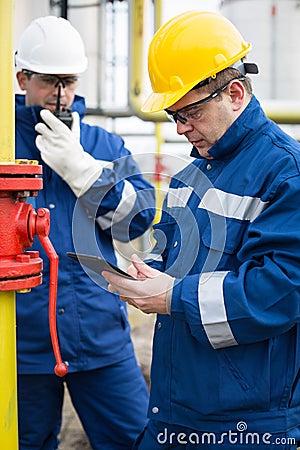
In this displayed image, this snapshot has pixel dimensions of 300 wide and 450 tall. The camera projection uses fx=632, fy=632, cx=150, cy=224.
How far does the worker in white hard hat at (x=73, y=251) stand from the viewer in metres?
2.06

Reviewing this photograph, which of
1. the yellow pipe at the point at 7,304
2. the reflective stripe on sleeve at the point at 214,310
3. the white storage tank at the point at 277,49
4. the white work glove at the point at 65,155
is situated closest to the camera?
the yellow pipe at the point at 7,304

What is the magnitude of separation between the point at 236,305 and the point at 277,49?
379cm

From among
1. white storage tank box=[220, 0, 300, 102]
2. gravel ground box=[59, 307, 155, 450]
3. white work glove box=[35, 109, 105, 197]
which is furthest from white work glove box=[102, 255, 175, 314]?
white storage tank box=[220, 0, 300, 102]

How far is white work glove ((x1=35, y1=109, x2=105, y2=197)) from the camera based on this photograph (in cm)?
204

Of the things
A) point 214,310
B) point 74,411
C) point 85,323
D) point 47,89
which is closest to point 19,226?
point 214,310

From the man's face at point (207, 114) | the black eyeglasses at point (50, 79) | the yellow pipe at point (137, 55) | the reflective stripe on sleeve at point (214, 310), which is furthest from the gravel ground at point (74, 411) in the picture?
the man's face at point (207, 114)

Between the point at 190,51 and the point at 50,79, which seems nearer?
the point at 190,51

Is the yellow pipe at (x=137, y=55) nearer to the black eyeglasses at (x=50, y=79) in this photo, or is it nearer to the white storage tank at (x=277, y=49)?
the white storage tank at (x=277, y=49)

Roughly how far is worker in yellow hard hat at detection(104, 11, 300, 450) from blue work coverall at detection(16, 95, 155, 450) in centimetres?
58

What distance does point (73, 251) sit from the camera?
2.04m

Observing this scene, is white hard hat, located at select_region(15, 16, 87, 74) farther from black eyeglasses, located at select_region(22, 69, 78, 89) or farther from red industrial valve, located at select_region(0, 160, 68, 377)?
red industrial valve, located at select_region(0, 160, 68, 377)

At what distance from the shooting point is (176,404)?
1.54 m

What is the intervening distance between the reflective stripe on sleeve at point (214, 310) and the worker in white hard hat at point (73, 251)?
2.32 ft

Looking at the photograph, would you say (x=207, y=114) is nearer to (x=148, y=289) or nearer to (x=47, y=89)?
(x=148, y=289)
